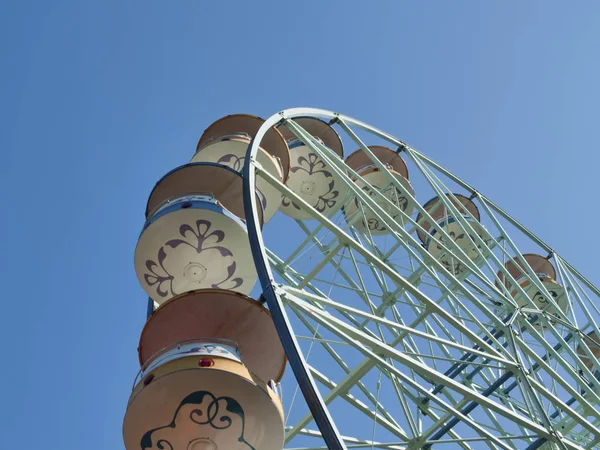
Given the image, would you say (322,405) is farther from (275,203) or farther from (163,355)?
→ (275,203)

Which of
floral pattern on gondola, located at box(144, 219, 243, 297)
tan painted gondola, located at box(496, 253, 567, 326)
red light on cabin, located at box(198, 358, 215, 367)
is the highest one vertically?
tan painted gondola, located at box(496, 253, 567, 326)

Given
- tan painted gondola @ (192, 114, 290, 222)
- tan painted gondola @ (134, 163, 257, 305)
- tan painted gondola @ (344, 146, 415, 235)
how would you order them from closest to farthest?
tan painted gondola @ (134, 163, 257, 305)
tan painted gondola @ (192, 114, 290, 222)
tan painted gondola @ (344, 146, 415, 235)

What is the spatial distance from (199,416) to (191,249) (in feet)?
14.9

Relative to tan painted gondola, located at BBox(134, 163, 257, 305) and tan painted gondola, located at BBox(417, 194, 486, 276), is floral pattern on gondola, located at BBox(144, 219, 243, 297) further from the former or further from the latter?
tan painted gondola, located at BBox(417, 194, 486, 276)

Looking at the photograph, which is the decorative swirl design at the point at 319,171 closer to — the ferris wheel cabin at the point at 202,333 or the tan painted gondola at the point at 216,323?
the ferris wheel cabin at the point at 202,333

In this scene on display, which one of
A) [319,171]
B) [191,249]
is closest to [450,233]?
Answer: [319,171]

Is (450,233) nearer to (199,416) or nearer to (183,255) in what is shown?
(183,255)

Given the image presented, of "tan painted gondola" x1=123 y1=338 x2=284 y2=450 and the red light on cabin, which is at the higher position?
the red light on cabin

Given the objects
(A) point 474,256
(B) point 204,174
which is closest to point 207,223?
(B) point 204,174

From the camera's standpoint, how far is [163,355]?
35.4 feet

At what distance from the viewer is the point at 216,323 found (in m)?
11.9

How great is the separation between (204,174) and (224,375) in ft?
20.3

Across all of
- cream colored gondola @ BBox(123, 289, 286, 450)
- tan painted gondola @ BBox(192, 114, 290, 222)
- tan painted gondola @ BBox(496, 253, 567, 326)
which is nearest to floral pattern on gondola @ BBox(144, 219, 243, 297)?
tan painted gondola @ BBox(192, 114, 290, 222)

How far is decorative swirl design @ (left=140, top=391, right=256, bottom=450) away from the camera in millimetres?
10367
